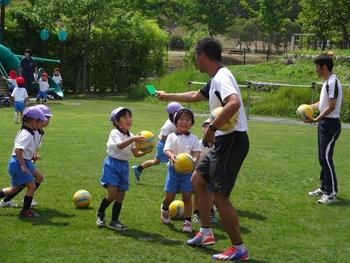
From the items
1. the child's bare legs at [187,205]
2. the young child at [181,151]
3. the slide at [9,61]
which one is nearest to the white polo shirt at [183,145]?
the young child at [181,151]

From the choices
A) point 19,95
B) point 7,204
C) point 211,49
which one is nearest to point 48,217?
point 7,204

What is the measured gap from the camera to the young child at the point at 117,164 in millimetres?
6965

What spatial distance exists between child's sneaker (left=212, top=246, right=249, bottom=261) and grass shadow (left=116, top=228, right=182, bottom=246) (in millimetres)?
665

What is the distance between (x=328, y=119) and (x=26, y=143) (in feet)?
13.9

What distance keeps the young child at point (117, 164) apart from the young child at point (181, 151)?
0.49 metres

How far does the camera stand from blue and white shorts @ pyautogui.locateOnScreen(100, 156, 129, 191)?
274 inches

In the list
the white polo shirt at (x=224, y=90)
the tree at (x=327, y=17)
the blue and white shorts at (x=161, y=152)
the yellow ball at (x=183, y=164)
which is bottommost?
the blue and white shorts at (x=161, y=152)

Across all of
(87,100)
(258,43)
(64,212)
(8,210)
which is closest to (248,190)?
(64,212)

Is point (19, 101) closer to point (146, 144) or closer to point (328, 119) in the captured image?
point (328, 119)

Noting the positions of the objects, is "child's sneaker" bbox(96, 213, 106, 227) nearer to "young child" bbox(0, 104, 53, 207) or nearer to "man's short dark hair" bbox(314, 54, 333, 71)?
"young child" bbox(0, 104, 53, 207)

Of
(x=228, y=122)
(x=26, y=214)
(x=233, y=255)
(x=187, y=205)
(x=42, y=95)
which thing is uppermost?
(x=228, y=122)

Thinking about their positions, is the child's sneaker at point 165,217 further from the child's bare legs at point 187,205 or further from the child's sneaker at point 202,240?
the child's sneaker at point 202,240

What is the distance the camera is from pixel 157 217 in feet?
25.2

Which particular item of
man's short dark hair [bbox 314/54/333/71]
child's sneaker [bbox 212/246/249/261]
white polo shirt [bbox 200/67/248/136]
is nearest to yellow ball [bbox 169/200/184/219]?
child's sneaker [bbox 212/246/249/261]
